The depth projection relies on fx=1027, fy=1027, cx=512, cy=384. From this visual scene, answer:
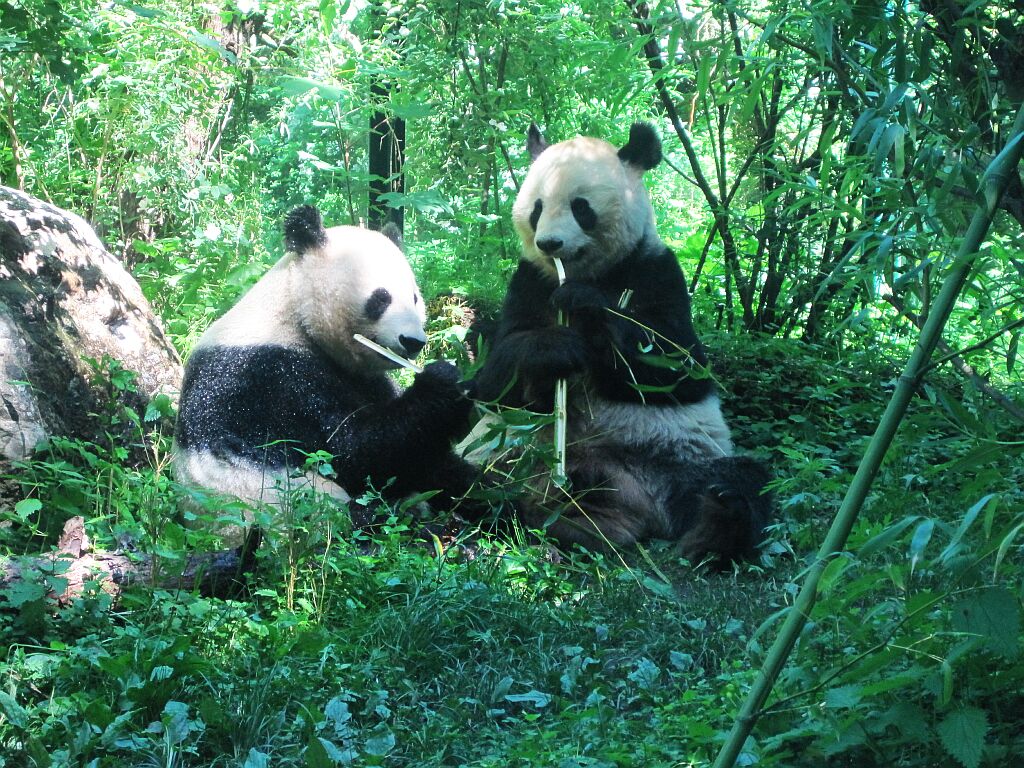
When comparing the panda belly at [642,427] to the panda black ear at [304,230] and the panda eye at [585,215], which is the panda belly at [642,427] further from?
the panda black ear at [304,230]

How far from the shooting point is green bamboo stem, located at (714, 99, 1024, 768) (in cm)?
183

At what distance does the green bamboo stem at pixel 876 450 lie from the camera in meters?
1.83

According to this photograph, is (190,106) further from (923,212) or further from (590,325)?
(923,212)

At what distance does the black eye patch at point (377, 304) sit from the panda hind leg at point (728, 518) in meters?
1.82

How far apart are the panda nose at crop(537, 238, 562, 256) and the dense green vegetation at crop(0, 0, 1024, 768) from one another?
0.81 metres

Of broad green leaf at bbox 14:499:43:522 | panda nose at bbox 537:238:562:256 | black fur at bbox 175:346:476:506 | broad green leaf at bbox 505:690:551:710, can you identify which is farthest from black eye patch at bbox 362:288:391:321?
broad green leaf at bbox 505:690:551:710

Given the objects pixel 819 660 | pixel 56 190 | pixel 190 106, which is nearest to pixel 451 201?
pixel 190 106

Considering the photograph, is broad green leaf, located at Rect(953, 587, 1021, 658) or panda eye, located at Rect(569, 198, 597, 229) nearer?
broad green leaf, located at Rect(953, 587, 1021, 658)

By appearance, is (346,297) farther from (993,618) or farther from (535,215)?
(993,618)

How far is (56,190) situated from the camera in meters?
7.57

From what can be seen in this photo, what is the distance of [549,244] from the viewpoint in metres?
5.25

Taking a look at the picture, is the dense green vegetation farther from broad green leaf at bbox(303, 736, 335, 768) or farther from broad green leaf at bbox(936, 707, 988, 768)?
broad green leaf at bbox(303, 736, 335, 768)

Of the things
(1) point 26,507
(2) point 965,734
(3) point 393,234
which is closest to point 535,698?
(2) point 965,734

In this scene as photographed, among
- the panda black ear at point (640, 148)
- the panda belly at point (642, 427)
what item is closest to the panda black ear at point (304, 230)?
the panda belly at point (642, 427)
